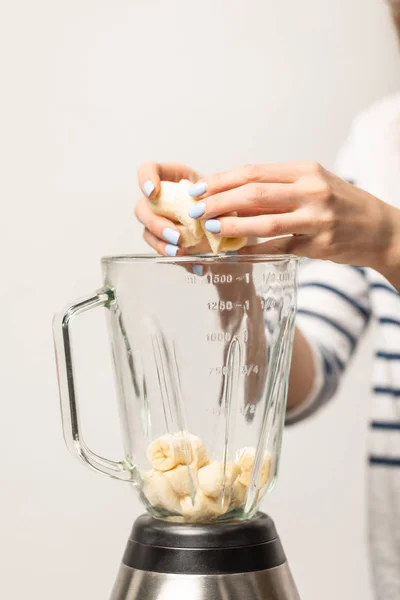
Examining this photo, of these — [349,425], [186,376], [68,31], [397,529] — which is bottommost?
[397,529]

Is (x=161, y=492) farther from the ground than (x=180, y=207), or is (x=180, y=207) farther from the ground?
(x=180, y=207)

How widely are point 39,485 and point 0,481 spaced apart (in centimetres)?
6

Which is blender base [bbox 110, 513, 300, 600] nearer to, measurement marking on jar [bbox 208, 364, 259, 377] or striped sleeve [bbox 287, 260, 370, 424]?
measurement marking on jar [bbox 208, 364, 259, 377]

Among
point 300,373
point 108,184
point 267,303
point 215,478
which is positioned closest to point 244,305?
point 267,303

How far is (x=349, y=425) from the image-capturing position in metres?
1.43

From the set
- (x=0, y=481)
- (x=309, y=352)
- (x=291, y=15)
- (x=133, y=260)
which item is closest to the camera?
(x=133, y=260)

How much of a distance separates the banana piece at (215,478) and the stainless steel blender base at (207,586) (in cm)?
6

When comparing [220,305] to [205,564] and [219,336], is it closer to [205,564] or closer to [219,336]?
[219,336]

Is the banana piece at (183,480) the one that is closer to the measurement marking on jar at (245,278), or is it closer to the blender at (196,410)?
the blender at (196,410)

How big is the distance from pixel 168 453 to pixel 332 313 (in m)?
0.55

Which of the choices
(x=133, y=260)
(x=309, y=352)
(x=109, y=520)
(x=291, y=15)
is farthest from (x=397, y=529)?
(x=291, y=15)

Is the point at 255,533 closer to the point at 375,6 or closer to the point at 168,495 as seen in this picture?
the point at 168,495

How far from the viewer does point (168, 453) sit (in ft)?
1.95

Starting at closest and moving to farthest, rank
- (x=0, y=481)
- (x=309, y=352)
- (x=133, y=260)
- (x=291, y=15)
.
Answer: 1. (x=133, y=260)
2. (x=309, y=352)
3. (x=0, y=481)
4. (x=291, y=15)
